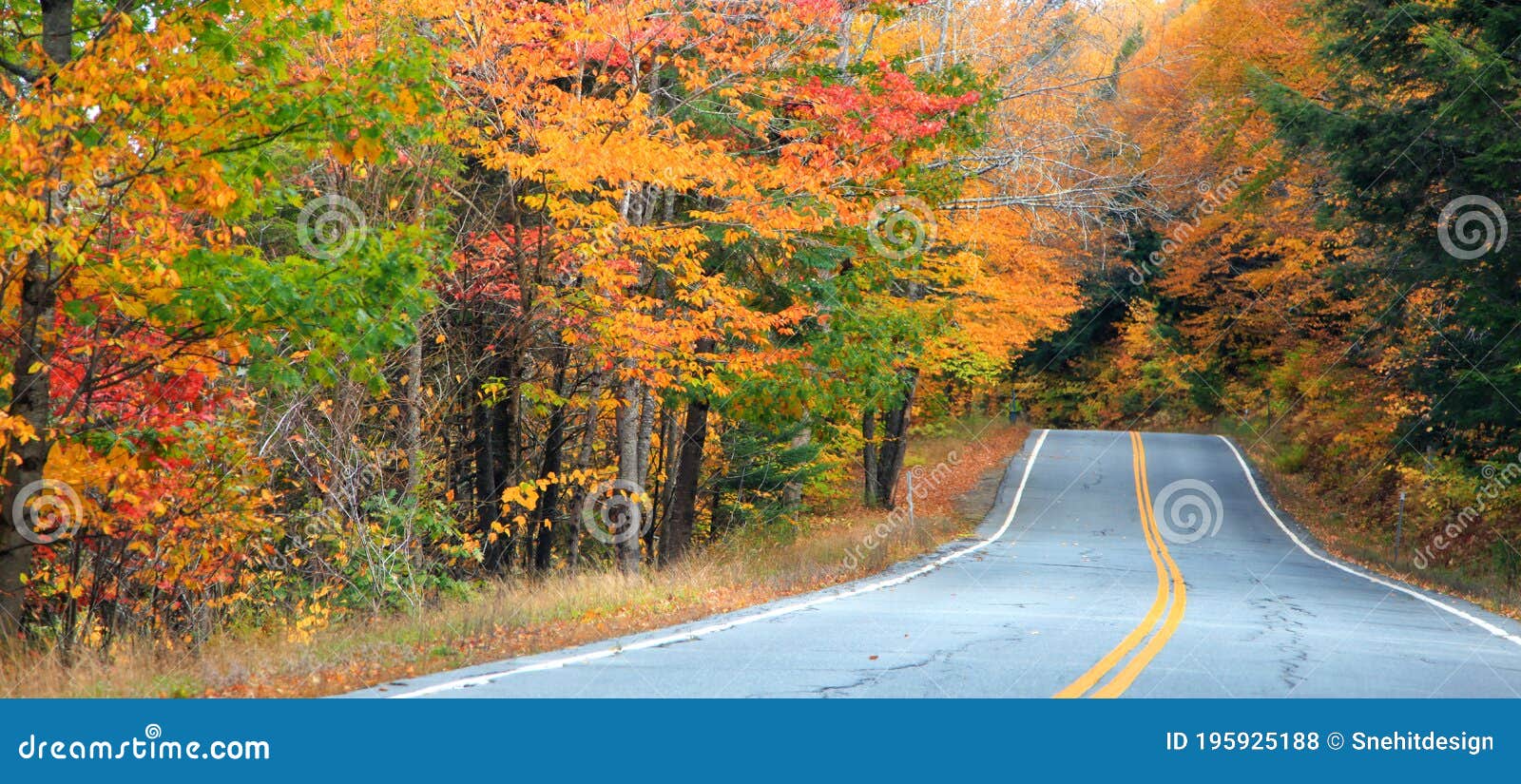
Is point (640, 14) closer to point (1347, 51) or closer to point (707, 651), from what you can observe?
point (707, 651)

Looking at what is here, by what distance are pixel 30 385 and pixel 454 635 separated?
378 centimetres

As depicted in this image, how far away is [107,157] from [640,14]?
789cm

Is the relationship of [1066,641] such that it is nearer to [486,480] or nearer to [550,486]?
[550,486]

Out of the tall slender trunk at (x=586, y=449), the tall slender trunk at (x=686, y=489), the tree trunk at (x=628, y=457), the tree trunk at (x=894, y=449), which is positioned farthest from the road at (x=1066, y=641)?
the tree trunk at (x=894, y=449)

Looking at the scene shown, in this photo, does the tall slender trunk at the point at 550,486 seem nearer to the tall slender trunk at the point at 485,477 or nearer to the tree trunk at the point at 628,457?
the tall slender trunk at the point at 485,477

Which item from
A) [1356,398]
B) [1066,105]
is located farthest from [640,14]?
[1356,398]

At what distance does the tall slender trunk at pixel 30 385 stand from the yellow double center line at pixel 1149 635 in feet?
26.1

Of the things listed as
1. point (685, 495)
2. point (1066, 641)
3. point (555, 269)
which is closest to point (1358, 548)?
point (685, 495)

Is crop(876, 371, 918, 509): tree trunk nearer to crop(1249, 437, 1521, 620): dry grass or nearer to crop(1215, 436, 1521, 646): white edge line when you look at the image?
crop(1215, 436, 1521, 646): white edge line

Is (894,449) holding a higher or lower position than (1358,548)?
higher

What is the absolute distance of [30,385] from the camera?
10000mm

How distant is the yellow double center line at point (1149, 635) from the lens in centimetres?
854

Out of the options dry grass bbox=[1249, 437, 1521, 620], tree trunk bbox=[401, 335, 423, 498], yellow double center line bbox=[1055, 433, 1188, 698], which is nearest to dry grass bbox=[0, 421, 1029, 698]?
tree trunk bbox=[401, 335, 423, 498]

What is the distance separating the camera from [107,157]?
9453 millimetres
